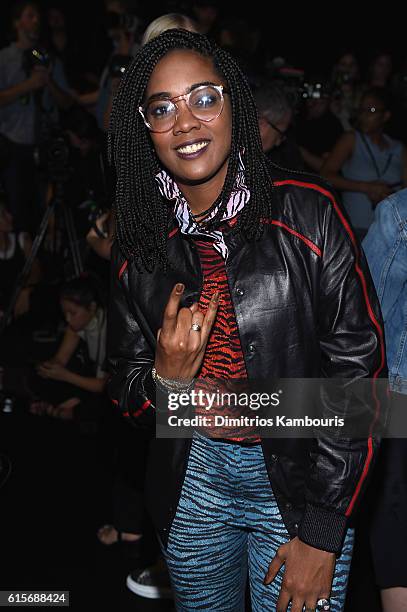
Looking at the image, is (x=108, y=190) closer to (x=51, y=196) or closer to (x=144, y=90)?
(x=144, y=90)

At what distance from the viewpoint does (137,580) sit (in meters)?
3.35

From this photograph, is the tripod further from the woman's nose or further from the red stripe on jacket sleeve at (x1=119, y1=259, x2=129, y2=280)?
the woman's nose

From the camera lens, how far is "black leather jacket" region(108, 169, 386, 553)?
174 cm

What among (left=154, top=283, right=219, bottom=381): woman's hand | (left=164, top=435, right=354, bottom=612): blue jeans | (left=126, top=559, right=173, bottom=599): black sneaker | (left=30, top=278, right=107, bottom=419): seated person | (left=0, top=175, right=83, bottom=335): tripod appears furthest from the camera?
(left=0, top=175, right=83, bottom=335): tripod

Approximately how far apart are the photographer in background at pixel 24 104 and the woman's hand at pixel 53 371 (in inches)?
76.7

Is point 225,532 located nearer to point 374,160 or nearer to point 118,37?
point 374,160

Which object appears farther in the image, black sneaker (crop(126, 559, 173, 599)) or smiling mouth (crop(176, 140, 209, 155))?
black sneaker (crop(126, 559, 173, 599))

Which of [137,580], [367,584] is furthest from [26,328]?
[367,584]

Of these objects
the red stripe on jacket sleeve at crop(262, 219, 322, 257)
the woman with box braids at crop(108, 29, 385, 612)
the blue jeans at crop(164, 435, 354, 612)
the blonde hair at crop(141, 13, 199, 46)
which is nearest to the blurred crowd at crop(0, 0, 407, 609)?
the blonde hair at crop(141, 13, 199, 46)

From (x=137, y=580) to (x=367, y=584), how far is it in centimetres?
→ 93

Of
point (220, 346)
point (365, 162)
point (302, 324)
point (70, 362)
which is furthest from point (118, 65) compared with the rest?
point (302, 324)

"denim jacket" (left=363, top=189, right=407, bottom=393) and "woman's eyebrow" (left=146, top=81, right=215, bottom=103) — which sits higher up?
"woman's eyebrow" (left=146, top=81, right=215, bottom=103)

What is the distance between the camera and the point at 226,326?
1.88 m

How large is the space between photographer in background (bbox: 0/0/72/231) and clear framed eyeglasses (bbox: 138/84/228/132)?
4727 millimetres
